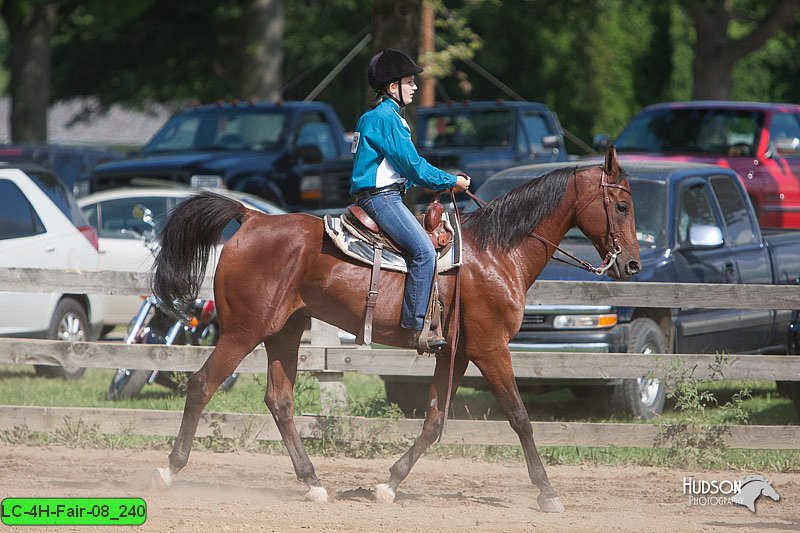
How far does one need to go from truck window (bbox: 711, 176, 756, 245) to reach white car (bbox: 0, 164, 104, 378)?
6.07 m

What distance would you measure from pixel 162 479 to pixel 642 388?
169 inches

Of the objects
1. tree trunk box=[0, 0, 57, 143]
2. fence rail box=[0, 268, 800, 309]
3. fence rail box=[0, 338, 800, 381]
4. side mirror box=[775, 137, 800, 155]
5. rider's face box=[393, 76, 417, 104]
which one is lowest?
fence rail box=[0, 338, 800, 381]

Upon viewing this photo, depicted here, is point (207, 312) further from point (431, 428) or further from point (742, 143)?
point (742, 143)

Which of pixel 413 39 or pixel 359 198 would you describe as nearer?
pixel 359 198

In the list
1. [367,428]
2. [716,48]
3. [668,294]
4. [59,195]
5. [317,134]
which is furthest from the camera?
[716,48]

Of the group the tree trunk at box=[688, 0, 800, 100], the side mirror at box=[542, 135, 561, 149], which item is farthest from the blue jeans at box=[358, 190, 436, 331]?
the tree trunk at box=[688, 0, 800, 100]

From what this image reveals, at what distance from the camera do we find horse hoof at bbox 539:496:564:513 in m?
7.18

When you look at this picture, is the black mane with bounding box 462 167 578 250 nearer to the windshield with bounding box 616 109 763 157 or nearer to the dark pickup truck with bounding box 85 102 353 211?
the windshield with bounding box 616 109 763 157

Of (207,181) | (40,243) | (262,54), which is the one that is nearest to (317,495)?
(40,243)

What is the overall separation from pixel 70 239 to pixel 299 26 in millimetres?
30337

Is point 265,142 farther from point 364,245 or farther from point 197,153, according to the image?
point 364,245

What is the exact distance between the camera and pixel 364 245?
7.32 meters

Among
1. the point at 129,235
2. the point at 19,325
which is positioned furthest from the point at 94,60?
the point at 19,325

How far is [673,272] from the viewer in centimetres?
1002
